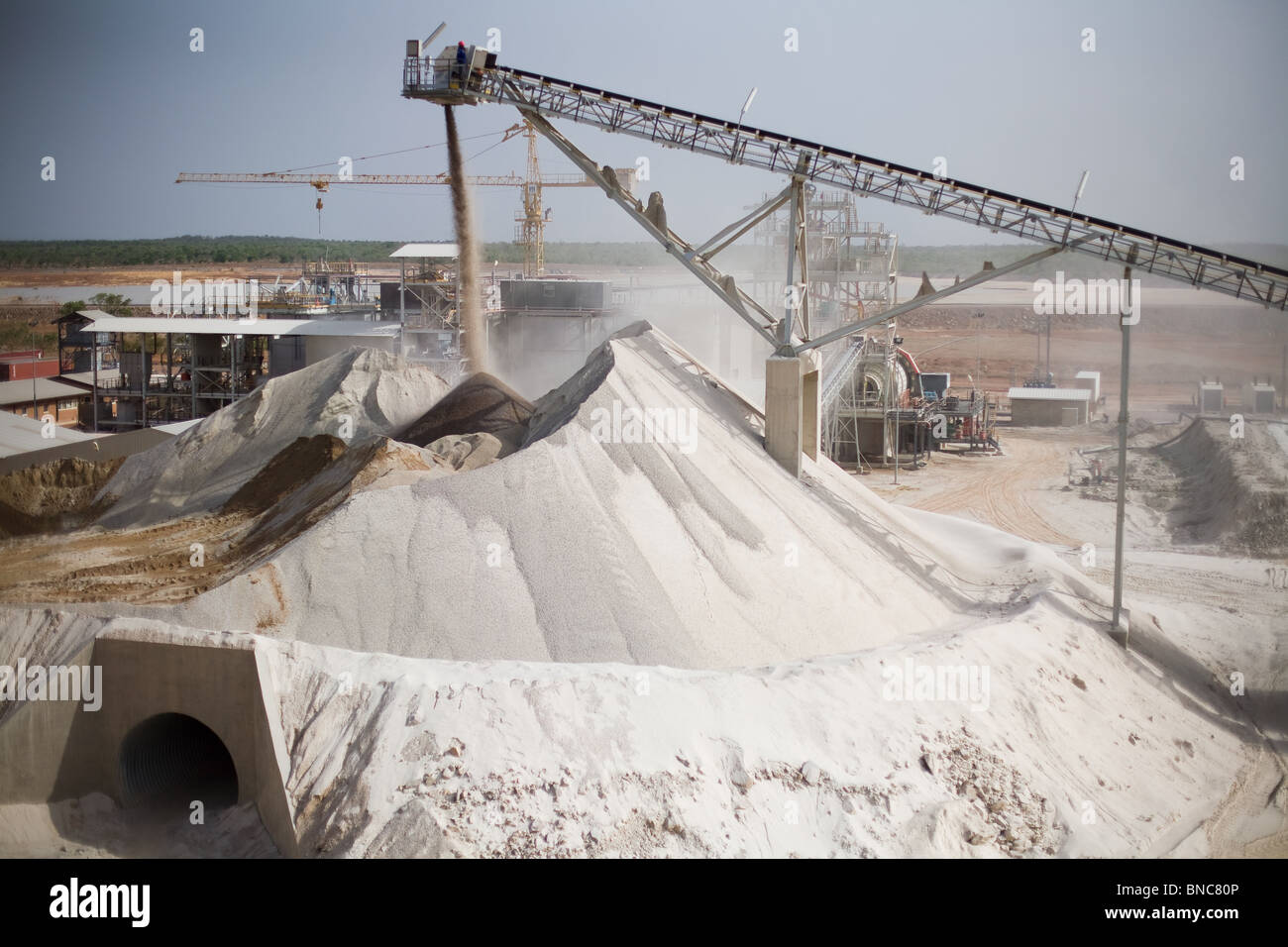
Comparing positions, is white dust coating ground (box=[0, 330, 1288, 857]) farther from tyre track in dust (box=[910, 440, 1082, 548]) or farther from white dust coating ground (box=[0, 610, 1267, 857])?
tyre track in dust (box=[910, 440, 1082, 548])

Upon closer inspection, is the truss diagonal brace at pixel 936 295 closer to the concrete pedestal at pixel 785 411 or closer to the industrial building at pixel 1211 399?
the concrete pedestal at pixel 785 411

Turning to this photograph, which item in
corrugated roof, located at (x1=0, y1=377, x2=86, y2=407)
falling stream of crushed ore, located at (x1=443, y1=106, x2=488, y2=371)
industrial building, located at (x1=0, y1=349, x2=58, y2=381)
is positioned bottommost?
corrugated roof, located at (x1=0, y1=377, x2=86, y2=407)

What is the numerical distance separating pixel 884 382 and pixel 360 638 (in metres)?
25.1

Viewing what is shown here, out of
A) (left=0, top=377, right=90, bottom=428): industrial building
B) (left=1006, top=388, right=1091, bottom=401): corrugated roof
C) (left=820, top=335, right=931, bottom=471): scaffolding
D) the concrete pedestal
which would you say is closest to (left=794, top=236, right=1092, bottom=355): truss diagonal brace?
the concrete pedestal

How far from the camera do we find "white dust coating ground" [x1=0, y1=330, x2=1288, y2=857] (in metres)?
11.6

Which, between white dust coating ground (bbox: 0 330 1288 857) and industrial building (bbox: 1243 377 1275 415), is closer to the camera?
white dust coating ground (bbox: 0 330 1288 857)

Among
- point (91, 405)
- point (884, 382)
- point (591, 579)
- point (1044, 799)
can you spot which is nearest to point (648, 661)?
point (591, 579)

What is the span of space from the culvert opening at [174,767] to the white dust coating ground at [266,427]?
9842 millimetres

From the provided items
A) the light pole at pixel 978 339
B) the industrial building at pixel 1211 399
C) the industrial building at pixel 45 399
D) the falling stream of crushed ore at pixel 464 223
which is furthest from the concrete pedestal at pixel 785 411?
the light pole at pixel 978 339

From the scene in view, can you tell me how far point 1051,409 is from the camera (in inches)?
1720

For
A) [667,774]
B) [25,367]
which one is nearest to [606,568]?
[667,774]

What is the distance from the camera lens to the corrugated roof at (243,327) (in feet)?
126

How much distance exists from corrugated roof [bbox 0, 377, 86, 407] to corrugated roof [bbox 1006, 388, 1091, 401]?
110ft

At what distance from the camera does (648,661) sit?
46.7 feet
